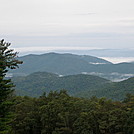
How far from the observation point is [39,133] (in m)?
30.9

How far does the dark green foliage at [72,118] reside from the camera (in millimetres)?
27094

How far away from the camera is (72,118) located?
29047mm

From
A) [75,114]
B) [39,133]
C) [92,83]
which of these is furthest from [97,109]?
[92,83]

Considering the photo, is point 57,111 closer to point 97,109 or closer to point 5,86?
point 97,109

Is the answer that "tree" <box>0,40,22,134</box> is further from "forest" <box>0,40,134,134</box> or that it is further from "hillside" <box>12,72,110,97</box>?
"hillside" <box>12,72,110,97</box>

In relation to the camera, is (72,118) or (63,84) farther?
(63,84)

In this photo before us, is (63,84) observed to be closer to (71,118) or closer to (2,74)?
(71,118)

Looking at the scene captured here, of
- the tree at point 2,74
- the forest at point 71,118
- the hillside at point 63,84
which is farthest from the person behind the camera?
the hillside at point 63,84

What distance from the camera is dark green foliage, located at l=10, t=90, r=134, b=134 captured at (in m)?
27.1

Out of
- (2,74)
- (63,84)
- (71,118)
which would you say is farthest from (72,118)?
(63,84)

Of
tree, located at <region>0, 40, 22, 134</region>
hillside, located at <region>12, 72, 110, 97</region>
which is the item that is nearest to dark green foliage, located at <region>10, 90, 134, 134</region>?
tree, located at <region>0, 40, 22, 134</region>

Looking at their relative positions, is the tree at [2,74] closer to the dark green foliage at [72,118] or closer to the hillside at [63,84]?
the dark green foliage at [72,118]

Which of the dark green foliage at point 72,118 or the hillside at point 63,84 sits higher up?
the dark green foliage at point 72,118

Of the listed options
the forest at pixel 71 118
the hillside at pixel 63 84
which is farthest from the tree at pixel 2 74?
the hillside at pixel 63 84
